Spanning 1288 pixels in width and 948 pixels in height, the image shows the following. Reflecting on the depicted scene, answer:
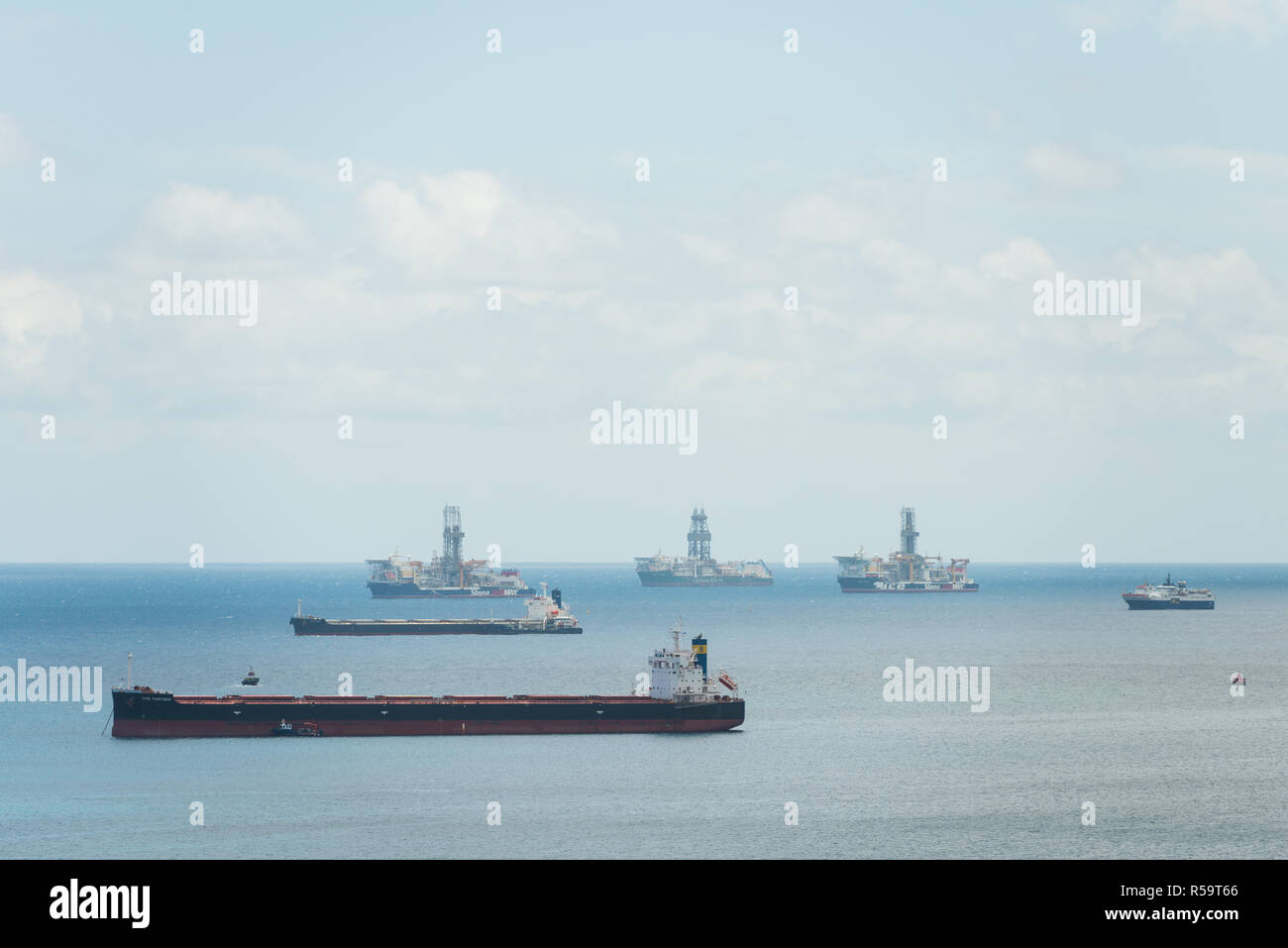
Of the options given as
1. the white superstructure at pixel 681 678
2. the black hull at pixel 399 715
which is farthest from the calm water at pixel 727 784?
the white superstructure at pixel 681 678

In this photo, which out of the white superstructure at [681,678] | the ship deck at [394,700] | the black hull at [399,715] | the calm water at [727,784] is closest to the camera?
the calm water at [727,784]

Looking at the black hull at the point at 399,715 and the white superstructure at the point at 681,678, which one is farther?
the white superstructure at the point at 681,678

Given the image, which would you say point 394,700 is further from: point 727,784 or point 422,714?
point 727,784

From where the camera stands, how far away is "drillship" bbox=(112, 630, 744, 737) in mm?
93312

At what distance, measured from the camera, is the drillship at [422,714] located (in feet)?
306

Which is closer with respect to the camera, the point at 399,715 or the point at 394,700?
the point at 399,715

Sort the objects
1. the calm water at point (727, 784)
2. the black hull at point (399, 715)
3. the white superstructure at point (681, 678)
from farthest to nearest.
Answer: the white superstructure at point (681, 678)
the black hull at point (399, 715)
the calm water at point (727, 784)

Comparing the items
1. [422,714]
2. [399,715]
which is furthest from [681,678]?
[399,715]

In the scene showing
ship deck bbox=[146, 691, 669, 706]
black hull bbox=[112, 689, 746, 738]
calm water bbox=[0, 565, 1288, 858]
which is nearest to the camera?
calm water bbox=[0, 565, 1288, 858]

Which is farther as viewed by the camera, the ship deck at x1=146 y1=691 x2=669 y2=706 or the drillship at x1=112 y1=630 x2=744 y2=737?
the ship deck at x1=146 y1=691 x2=669 y2=706

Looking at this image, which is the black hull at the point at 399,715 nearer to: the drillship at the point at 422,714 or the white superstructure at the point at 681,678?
the drillship at the point at 422,714

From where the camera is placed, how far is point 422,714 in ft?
311

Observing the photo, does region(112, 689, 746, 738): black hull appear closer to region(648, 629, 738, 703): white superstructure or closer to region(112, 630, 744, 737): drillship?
region(112, 630, 744, 737): drillship

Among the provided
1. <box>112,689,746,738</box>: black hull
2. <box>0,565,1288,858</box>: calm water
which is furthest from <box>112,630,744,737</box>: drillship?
<box>0,565,1288,858</box>: calm water
